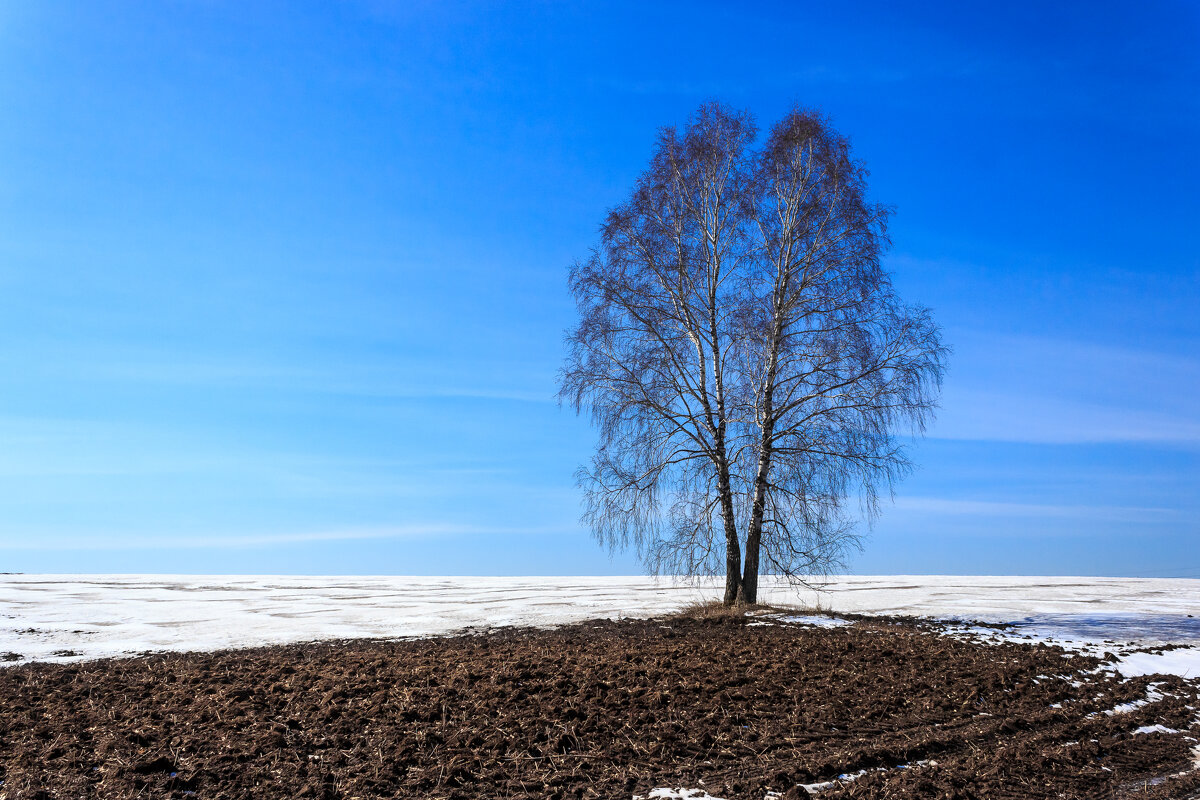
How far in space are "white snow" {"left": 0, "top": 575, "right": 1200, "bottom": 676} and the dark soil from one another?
11.7 feet

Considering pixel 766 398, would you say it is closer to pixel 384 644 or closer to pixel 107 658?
pixel 384 644

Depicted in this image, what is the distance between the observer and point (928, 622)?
14.6 meters

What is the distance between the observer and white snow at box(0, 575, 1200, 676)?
13484 mm

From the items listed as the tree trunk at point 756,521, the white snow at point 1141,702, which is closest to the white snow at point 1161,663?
the white snow at point 1141,702

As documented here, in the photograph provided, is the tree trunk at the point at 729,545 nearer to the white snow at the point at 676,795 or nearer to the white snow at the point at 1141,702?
the white snow at the point at 1141,702

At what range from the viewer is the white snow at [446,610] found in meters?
13.5

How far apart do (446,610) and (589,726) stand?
11879 mm

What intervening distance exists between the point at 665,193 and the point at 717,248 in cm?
176

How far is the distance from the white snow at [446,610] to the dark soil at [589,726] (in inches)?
141

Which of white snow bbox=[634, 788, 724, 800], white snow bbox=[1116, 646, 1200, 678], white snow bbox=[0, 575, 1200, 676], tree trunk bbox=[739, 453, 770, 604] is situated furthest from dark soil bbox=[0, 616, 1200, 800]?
tree trunk bbox=[739, 453, 770, 604]

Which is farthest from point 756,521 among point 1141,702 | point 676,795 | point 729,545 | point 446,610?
point 676,795

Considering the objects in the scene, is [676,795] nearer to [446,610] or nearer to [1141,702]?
[1141,702]

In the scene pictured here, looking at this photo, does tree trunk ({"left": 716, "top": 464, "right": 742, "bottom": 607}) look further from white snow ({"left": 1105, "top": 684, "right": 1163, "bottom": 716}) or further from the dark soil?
white snow ({"left": 1105, "top": 684, "right": 1163, "bottom": 716})

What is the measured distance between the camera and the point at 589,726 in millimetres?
6762
